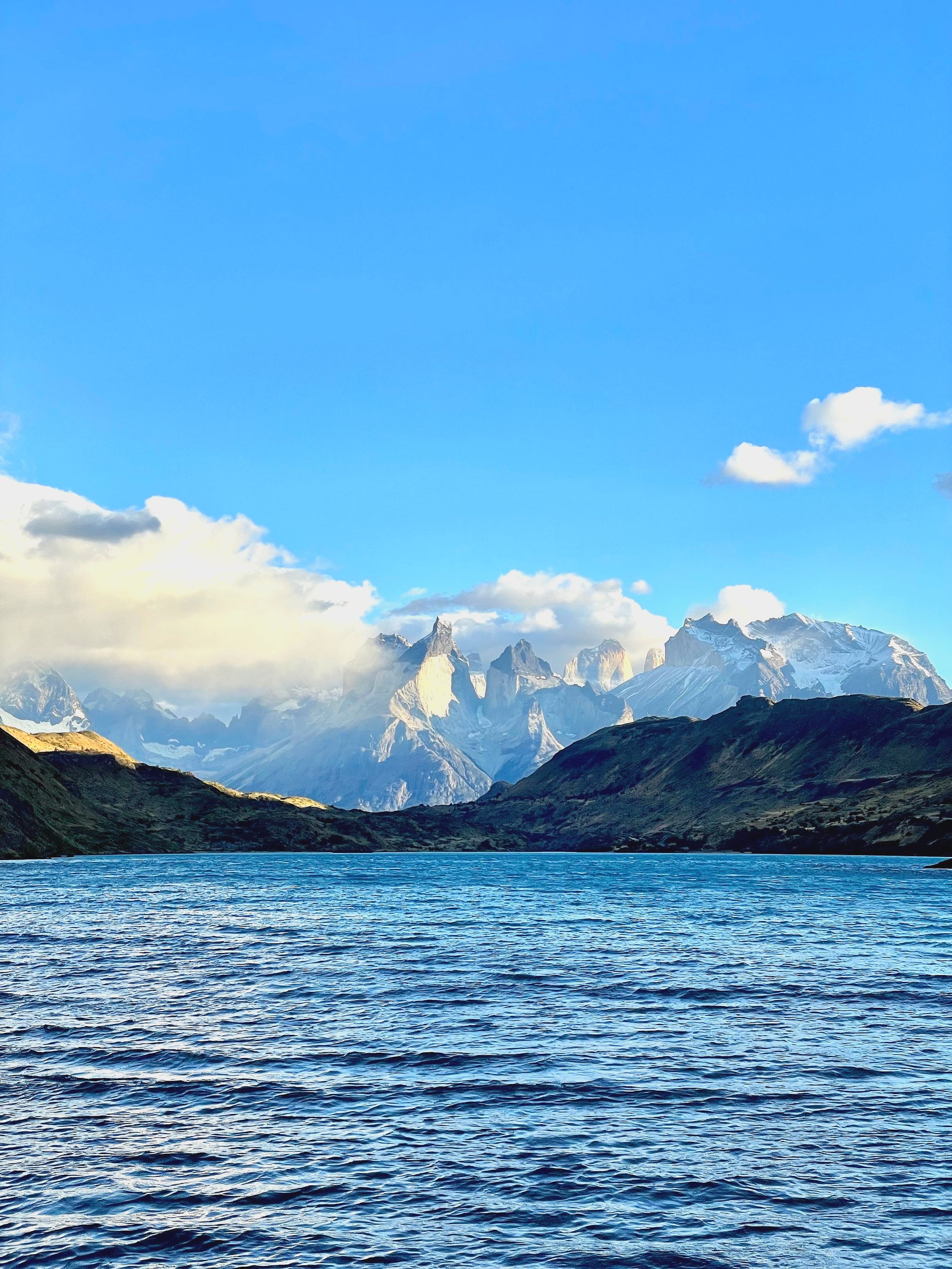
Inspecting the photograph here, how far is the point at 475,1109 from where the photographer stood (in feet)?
113

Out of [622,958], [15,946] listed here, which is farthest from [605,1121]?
[15,946]

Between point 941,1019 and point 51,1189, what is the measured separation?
3967 cm

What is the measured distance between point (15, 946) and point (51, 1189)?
57.9m

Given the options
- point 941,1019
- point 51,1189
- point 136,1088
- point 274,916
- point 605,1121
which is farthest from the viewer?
point 274,916

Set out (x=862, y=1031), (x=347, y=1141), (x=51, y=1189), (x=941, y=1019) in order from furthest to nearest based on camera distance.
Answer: (x=941, y=1019)
(x=862, y=1031)
(x=347, y=1141)
(x=51, y=1189)

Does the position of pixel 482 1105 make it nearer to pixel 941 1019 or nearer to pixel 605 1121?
pixel 605 1121

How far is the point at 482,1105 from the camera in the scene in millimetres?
34875

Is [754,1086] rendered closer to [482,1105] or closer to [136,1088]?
[482,1105]

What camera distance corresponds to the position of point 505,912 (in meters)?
123

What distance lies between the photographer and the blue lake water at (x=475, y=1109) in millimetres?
24188

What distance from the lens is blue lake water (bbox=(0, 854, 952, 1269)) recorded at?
2419 cm

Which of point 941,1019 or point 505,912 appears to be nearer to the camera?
point 941,1019

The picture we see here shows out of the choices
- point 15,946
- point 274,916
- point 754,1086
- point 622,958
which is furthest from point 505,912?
point 754,1086

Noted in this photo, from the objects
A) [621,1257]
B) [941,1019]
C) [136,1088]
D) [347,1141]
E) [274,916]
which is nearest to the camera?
[621,1257]
